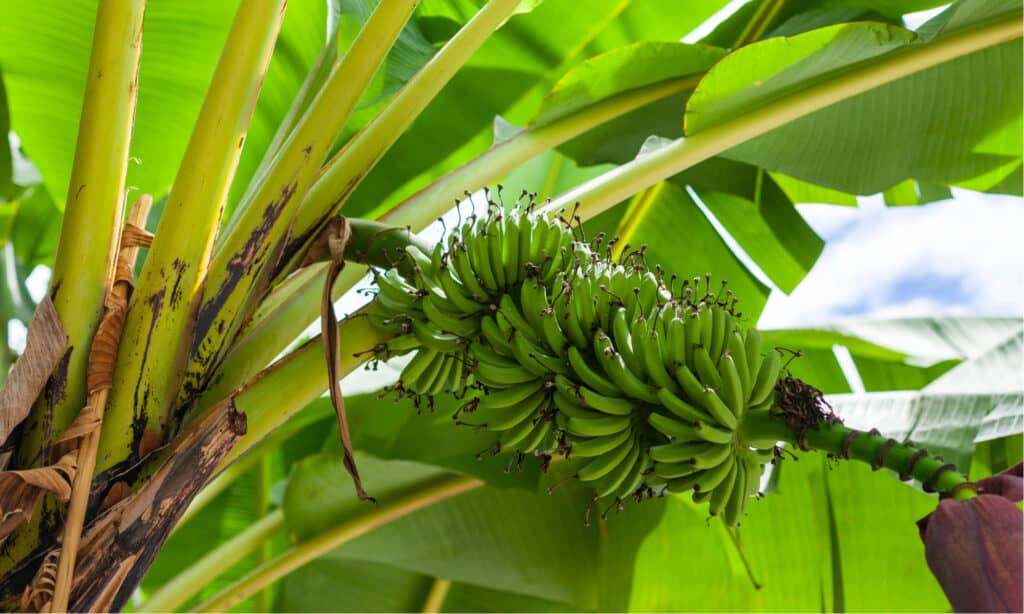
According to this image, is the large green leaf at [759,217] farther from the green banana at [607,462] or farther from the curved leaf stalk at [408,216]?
the green banana at [607,462]

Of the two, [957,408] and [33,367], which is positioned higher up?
[957,408]

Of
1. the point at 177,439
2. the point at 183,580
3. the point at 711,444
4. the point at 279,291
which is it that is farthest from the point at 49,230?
the point at 711,444

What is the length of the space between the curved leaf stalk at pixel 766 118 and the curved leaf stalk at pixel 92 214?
1.70 ft

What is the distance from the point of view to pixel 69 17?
1.49 metres

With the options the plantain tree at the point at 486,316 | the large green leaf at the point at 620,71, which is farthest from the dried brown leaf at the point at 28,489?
the large green leaf at the point at 620,71

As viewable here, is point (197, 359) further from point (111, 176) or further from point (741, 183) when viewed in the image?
point (741, 183)

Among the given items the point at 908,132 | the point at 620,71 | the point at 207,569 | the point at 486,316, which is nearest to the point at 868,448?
the point at 486,316

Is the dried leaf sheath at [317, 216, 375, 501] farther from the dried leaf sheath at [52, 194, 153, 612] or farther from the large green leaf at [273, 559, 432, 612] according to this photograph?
the large green leaf at [273, 559, 432, 612]

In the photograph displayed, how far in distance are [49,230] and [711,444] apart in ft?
7.19

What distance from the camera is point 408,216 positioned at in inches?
45.9

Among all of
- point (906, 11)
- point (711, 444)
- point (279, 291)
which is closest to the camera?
point (711, 444)

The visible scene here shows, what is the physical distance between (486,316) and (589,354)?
4.4 inches

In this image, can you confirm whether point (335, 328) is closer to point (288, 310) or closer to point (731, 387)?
point (288, 310)

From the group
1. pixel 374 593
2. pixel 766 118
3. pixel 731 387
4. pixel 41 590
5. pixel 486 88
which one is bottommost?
pixel 41 590
